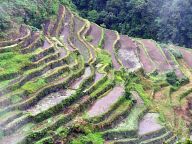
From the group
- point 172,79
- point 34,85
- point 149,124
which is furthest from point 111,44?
point 34,85

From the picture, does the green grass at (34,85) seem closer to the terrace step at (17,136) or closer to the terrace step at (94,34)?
the terrace step at (17,136)

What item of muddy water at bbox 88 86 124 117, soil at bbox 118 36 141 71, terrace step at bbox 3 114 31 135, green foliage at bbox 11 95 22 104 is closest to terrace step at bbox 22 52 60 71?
green foliage at bbox 11 95 22 104

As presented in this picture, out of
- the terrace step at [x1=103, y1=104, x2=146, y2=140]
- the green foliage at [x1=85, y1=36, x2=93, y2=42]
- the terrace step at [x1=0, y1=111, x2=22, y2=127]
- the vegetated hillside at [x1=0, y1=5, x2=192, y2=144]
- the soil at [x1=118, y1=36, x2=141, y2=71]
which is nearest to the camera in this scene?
the terrace step at [x1=0, y1=111, x2=22, y2=127]

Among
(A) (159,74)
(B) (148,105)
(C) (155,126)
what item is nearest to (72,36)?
(A) (159,74)

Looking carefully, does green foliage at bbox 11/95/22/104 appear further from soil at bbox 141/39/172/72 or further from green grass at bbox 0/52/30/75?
soil at bbox 141/39/172/72

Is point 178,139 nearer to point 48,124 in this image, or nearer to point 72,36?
point 48,124

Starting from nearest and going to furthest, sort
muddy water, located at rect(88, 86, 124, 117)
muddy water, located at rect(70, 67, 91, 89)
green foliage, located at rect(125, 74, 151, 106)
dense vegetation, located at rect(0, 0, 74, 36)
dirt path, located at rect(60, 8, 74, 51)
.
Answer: muddy water, located at rect(88, 86, 124, 117) → muddy water, located at rect(70, 67, 91, 89) → green foliage, located at rect(125, 74, 151, 106) → dense vegetation, located at rect(0, 0, 74, 36) → dirt path, located at rect(60, 8, 74, 51)

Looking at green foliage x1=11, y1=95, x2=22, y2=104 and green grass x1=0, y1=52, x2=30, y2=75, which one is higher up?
green grass x1=0, y1=52, x2=30, y2=75
